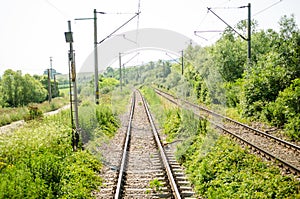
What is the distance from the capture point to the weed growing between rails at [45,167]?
20.8 ft

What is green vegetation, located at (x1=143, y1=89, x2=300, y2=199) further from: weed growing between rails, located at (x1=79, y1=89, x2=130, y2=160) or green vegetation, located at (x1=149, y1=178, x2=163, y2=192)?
weed growing between rails, located at (x1=79, y1=89, x2=130, y2=160)

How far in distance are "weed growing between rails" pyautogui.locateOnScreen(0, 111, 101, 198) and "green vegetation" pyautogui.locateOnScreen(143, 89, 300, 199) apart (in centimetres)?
268

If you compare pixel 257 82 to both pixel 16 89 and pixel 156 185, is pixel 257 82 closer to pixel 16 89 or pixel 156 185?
pixel 156 185

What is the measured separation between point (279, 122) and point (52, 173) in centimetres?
1222

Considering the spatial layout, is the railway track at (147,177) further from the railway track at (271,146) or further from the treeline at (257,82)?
the treeline at (257,82)

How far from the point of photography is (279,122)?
16.6 metres

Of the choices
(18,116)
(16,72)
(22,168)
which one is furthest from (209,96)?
(16,72)

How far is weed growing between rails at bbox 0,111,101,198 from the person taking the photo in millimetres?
6352

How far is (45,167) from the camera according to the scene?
744 cm

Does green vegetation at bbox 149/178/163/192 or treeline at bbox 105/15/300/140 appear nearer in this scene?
green vegetation at bbox 149/178/163/192

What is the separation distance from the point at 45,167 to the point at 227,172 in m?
4.22

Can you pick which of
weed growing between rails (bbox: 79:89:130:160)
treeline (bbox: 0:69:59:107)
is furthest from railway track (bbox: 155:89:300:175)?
treeline (bbox: 0:69:59:107)

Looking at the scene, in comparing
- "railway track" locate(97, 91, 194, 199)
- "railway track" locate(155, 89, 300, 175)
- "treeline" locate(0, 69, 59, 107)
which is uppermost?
"treeline" locate(0, 69, 59, 107)

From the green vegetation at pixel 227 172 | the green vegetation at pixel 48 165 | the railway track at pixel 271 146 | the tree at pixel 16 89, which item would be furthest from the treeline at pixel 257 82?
the tree at pixel 16 89
